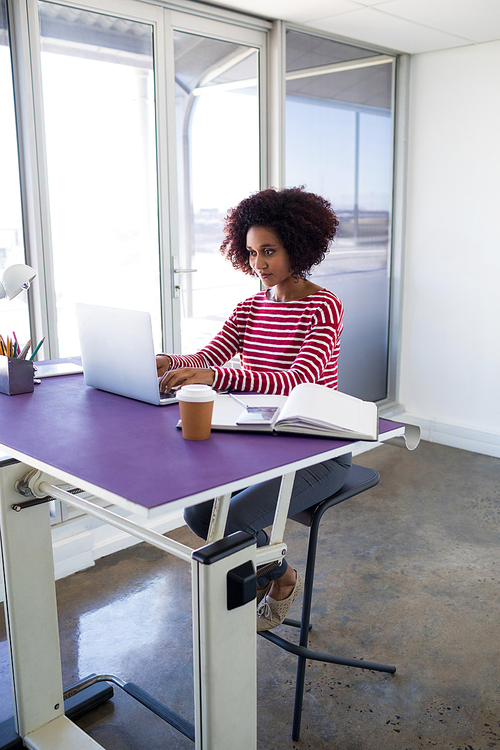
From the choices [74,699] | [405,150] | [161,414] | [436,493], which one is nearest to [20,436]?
[161,414]

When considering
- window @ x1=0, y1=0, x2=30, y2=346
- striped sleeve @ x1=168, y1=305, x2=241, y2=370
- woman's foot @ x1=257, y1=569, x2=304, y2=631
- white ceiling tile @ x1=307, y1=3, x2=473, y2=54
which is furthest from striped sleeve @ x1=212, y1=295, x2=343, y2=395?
white ceiling tile @ x1=307, y1=3, x2=473, y2=54

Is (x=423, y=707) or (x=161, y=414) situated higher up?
(x=161, y=414)

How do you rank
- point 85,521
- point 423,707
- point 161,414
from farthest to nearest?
1. point 85,521
2. point 423,707
3. point 161,414

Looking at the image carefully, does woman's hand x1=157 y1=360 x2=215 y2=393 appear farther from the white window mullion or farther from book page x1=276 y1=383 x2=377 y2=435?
the white window mullion

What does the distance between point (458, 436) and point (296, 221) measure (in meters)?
2.48

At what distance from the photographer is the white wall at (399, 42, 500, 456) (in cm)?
382

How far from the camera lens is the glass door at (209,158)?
3057mm

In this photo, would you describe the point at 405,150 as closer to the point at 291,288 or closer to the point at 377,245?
the point at 377,245

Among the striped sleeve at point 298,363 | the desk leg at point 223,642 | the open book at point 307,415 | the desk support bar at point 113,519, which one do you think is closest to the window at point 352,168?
the striped sleeve at point 298,363

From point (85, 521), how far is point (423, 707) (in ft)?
4.85

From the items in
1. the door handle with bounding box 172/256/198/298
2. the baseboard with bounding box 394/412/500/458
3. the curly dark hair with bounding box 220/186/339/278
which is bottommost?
the baseboard with bounding box 394/412/500/458

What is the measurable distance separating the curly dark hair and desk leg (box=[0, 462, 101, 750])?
105 centimetres

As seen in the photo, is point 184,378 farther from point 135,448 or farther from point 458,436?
point 458,436

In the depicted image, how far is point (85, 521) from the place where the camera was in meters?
2.73
